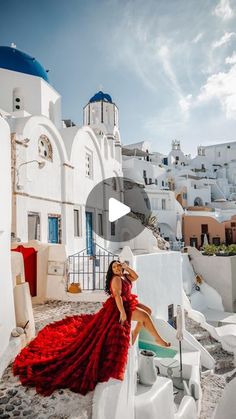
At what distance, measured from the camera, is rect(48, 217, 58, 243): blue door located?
1270cm

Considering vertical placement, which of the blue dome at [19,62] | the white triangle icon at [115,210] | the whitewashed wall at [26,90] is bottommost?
the white triangle icon at [115,210]

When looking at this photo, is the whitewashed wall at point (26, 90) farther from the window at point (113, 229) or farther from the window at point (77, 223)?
the window at point (113, 229)

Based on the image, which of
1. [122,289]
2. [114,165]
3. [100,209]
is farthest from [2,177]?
[114,165]

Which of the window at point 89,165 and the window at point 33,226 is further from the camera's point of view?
the window at point 89,165

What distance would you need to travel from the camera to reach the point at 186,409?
7785 mm

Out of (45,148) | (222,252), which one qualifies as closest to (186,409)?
(45,148)

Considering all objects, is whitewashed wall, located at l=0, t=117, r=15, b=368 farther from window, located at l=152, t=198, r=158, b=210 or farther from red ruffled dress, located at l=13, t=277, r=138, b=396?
window, located at l=152, t=198, r=158, b=210

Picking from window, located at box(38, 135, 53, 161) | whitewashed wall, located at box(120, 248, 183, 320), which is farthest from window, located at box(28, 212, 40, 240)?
whitewashed wall, located at box(120, 248, 183, 320)

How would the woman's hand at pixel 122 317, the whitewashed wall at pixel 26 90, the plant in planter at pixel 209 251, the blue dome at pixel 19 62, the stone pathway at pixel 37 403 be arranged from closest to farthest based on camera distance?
the stone pathway at pixel 37 403, the woman's hand at pixel 122 317, the whitewashed wall at pixel 26 90, the blue dome at pixel 19 62, the plant in planter at pixel 209 251

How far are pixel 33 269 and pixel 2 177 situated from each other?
427 centimetres

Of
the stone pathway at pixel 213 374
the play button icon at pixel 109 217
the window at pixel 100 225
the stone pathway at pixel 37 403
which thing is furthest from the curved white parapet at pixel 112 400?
the window at pixel 100 225

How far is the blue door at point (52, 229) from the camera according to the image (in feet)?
41.7

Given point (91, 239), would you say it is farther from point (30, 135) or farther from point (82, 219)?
point (30, 135)

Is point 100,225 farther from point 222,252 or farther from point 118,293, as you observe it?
point 118,293
